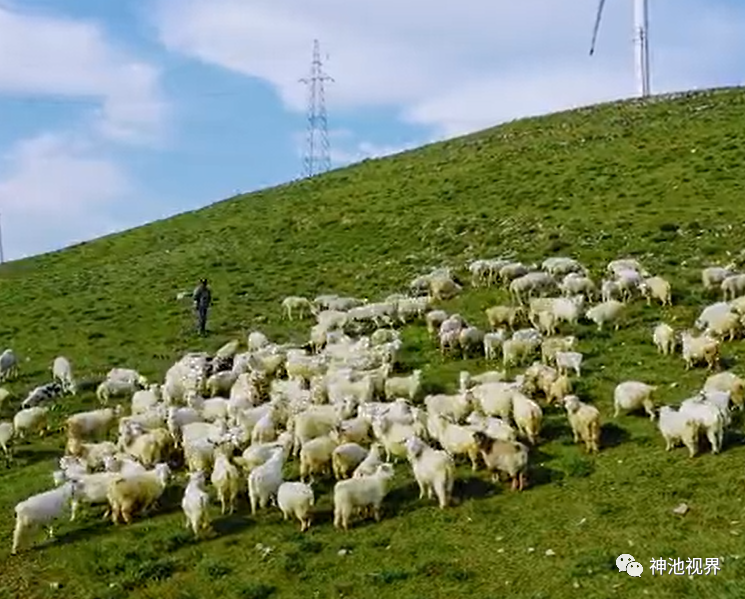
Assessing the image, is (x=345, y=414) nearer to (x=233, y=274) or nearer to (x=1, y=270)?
(x=233, y=274)

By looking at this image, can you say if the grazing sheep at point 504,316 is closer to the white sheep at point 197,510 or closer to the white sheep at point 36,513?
the white sheep at point 197,510

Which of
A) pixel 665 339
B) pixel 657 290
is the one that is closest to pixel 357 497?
pixel 665 339

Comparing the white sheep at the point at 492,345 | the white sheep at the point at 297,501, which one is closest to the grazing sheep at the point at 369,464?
the white sheep at the point at 297,501

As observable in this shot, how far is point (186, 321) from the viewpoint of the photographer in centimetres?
3644

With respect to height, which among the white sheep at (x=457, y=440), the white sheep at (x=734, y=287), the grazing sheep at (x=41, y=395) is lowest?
the white sheep at (x=457, y=440)

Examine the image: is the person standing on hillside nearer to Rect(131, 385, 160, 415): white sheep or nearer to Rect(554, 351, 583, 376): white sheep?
Rect(131, 385, 160, 415): white sheep

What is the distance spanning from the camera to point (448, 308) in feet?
104

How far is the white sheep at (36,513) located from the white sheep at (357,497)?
4455mm

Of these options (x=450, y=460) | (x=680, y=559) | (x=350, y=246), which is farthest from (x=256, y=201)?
(x=680, y=559)

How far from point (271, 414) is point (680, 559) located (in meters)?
9.24

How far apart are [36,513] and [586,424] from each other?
893 centimetres

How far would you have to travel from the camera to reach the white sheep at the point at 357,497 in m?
16.3

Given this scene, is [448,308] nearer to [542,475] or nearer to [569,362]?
[569,362]

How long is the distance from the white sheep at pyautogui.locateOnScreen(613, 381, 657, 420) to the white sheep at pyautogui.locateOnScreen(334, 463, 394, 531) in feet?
17.8
